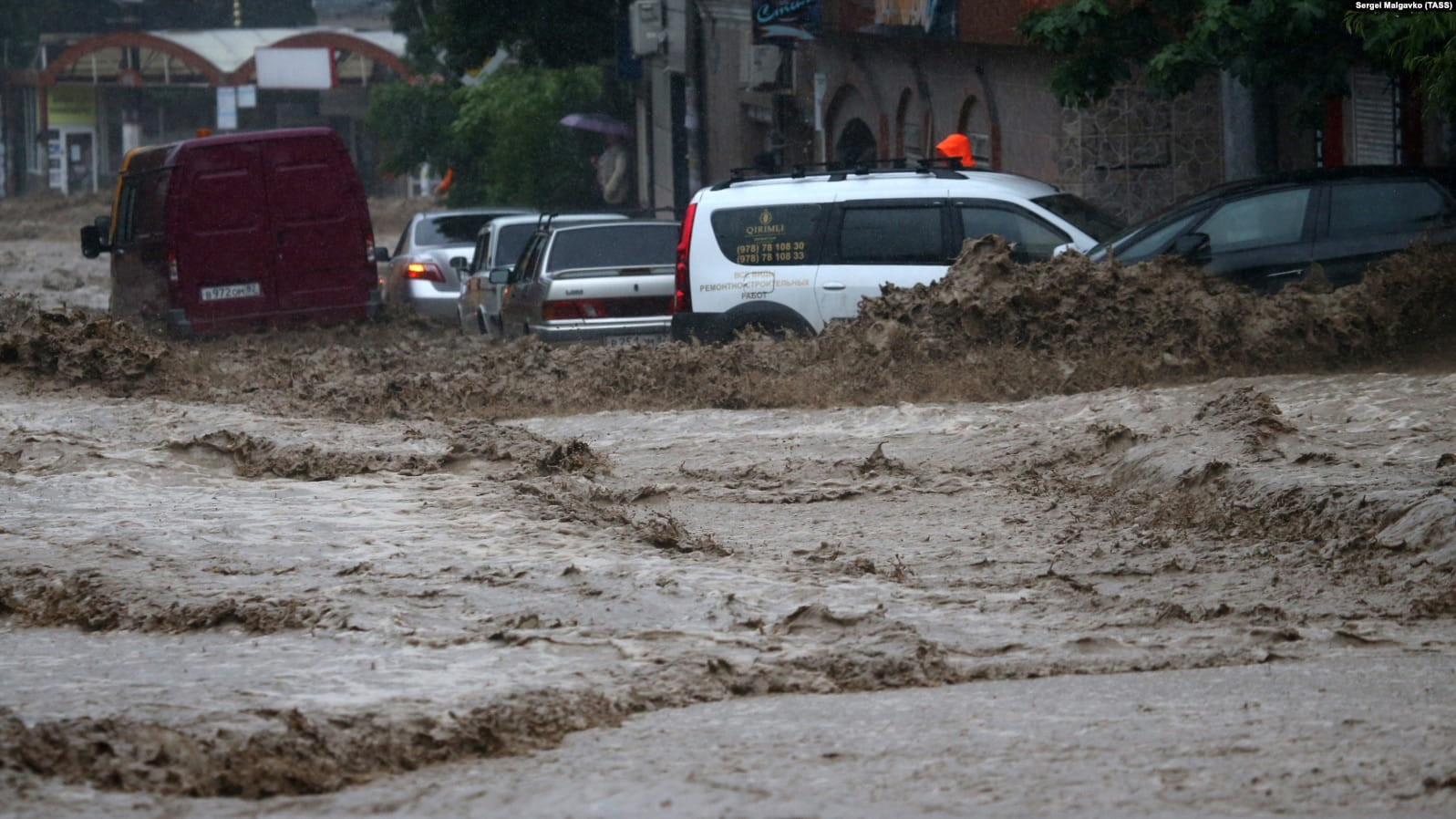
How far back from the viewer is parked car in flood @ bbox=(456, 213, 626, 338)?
1766 centimetres

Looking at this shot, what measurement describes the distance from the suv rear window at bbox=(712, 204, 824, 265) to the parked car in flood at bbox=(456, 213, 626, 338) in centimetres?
459

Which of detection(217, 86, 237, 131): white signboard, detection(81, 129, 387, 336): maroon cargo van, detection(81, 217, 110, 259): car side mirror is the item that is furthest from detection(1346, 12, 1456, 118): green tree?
detection(217, 86, 237, 131): white signboard

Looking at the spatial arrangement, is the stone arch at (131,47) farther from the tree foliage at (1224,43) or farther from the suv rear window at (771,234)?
the suv rear window at (771,234)

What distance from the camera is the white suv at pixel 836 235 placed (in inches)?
490

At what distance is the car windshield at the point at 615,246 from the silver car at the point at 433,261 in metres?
4.28

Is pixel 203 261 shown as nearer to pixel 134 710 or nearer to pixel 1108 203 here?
pixel 1108 203

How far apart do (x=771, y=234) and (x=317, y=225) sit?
19.0ft

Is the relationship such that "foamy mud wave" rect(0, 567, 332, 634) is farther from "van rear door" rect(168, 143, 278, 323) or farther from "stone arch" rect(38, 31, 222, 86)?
"stone arch" rect(38, 31, 222, 86)

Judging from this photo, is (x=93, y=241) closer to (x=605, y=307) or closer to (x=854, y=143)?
(x=605, y=307)

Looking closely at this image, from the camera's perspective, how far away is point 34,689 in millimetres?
5207

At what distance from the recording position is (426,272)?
2027cm

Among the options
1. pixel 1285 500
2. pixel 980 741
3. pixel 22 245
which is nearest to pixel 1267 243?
pixel 1285 500

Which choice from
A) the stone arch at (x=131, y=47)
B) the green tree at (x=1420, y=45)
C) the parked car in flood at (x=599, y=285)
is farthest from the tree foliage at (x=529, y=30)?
the stone arch at (x=131, y=47)

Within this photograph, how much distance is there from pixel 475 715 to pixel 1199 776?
195 cm
